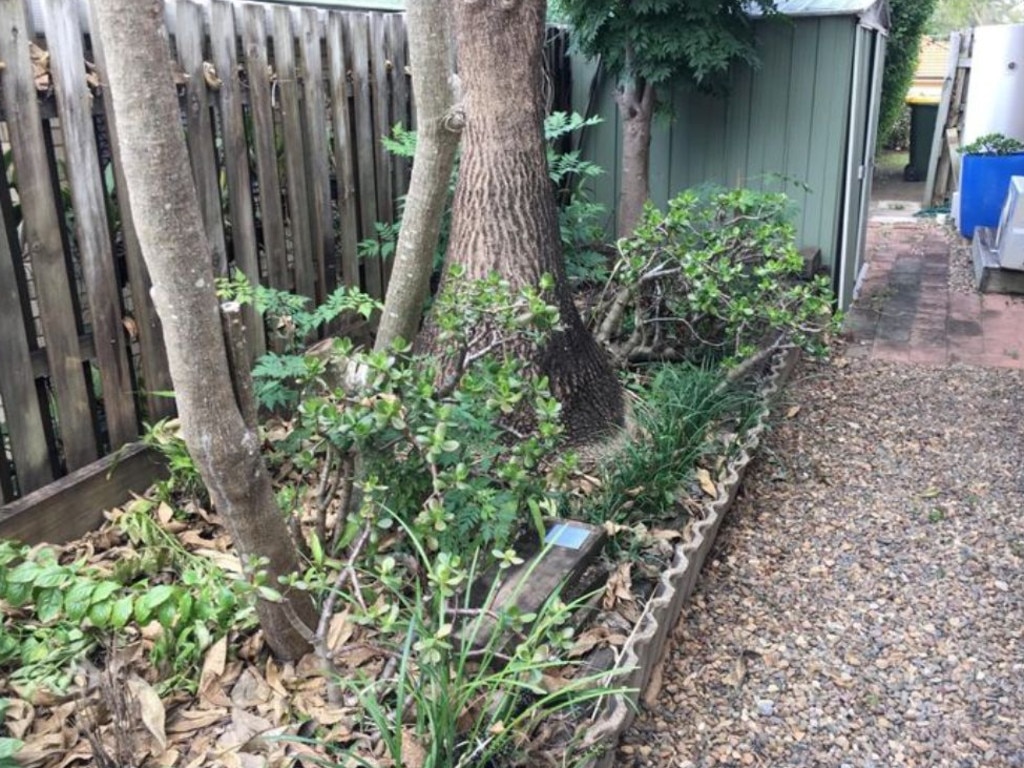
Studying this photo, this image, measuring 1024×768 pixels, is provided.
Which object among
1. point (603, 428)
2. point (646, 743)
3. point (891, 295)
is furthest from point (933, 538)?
point (891, 295)

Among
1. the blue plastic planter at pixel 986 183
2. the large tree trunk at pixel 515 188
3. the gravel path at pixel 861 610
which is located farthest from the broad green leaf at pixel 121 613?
the blue plastic planter at pixel 986 183

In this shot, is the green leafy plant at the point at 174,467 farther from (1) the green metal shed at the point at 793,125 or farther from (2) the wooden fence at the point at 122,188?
(1) the green metal shed at the point at 793,125

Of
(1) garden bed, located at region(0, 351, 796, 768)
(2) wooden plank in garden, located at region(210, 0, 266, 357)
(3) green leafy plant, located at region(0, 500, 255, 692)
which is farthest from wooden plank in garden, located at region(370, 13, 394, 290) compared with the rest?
(3) green leafy plant, located at region(0, 500, 255, 692)

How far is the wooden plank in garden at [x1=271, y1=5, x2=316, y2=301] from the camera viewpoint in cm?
385

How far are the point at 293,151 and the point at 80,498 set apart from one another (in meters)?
1.71

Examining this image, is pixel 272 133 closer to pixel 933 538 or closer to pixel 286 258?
pixel 286 258

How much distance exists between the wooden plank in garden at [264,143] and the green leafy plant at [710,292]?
4.93ft

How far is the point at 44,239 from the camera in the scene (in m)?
2.89

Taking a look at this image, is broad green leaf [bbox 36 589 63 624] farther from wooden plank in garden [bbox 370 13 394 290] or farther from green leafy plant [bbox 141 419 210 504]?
wooden plank in garden [bbox 370 13 394 290]

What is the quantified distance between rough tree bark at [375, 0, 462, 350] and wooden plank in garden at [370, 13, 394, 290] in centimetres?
176

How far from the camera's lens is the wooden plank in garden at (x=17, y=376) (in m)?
2.79

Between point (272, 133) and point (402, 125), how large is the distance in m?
1.09

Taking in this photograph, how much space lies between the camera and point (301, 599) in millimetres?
2418

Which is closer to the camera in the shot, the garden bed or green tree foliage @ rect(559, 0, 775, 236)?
the garden bed
